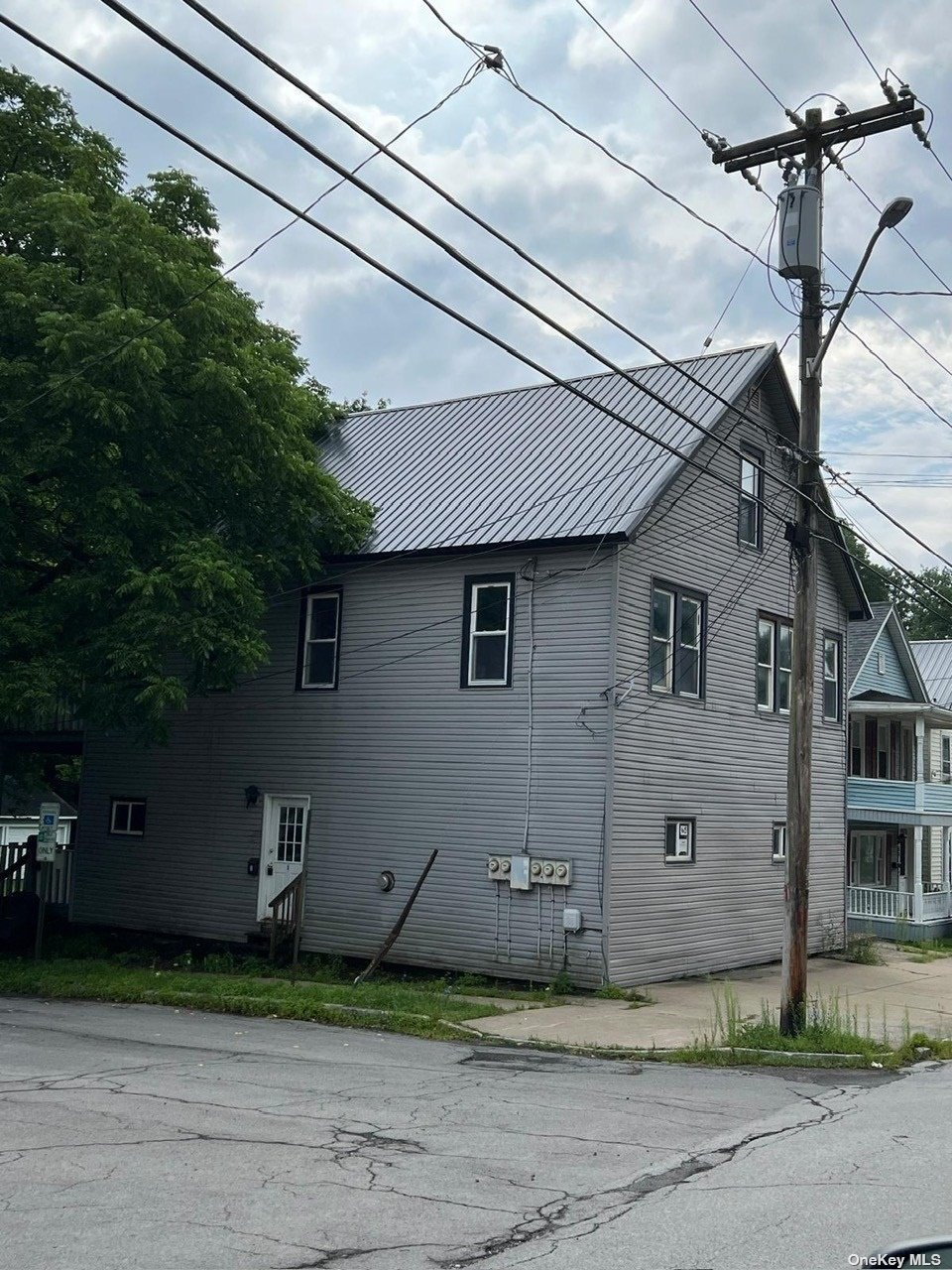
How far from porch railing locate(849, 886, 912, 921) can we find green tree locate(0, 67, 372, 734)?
19.8 m

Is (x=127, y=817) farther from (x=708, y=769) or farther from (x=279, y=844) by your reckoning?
(x=708, y=769)

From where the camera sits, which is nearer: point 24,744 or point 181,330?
point 181,330

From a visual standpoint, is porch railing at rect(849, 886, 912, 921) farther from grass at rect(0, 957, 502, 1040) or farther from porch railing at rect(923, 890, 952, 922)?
grass at rect(0, 957, 502, 1040)

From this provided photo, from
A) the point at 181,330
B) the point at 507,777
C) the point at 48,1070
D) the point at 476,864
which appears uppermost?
the point at 181,330

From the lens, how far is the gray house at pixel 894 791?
108 feet

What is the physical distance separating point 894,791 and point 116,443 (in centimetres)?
2301

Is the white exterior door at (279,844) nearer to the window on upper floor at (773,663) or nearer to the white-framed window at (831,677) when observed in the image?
the window on upper floor at (773,663)

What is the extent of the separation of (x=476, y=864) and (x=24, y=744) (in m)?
12.0

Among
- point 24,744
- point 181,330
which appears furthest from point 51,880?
point 181,330

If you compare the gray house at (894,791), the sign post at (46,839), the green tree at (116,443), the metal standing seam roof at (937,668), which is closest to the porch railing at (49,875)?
the sign post at (46,839)

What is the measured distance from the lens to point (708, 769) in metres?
21.4

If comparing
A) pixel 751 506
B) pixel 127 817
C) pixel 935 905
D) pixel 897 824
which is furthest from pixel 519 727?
pixel 935 905

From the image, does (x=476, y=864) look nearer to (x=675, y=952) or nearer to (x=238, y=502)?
(x=675, y=952)

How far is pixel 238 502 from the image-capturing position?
20.3 m
